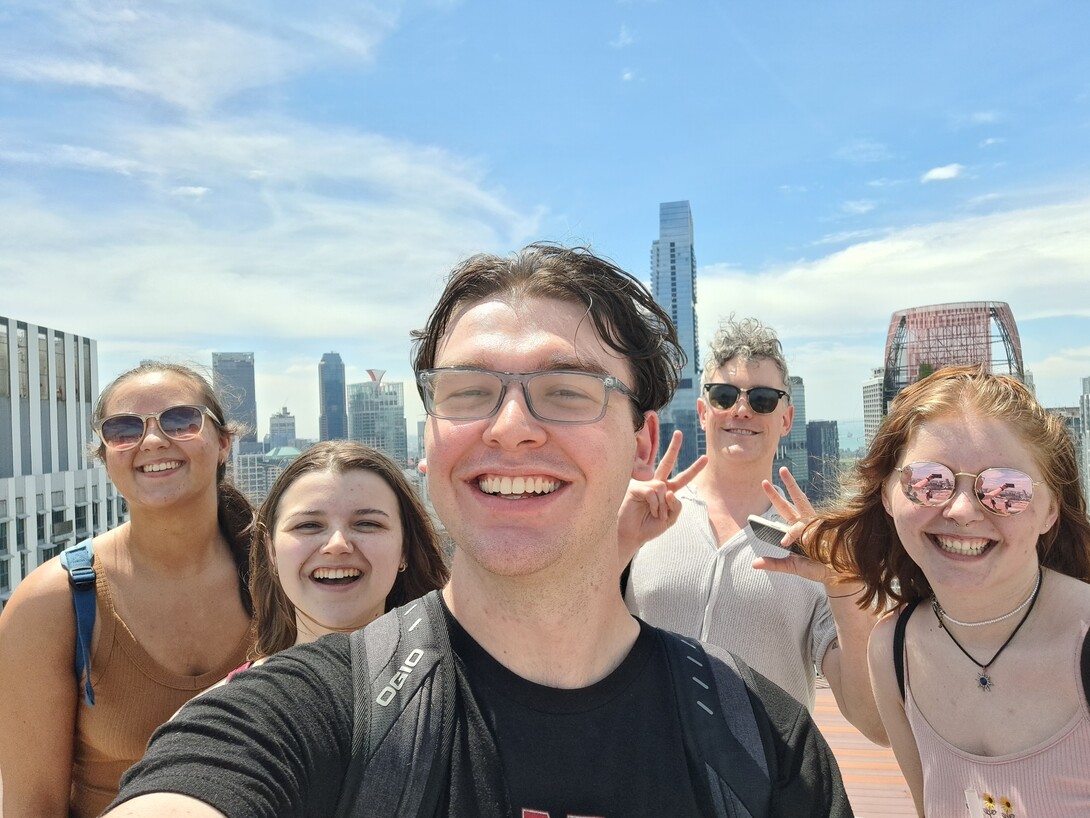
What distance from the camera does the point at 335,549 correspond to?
2055mm

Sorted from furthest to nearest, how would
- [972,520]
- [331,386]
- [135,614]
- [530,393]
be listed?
[331,386]
[135,614]
[972,520]
[530,393]

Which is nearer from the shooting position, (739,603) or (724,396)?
(739,603)

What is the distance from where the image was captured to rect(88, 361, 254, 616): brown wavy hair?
8.43 ft

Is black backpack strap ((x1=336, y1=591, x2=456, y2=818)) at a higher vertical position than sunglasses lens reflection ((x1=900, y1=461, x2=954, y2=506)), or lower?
lower

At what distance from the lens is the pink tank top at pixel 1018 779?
159 centimetres

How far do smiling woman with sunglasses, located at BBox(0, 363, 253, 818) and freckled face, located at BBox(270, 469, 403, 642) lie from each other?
443 mm

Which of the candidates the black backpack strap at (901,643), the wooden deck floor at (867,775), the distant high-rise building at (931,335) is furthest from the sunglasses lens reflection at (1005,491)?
the distant high-rise building at (931,335)

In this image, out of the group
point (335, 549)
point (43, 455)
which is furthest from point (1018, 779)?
point (43, 455)

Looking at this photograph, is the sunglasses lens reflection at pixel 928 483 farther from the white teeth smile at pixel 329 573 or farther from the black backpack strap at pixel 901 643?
the white teeth smile at pixel 329 573

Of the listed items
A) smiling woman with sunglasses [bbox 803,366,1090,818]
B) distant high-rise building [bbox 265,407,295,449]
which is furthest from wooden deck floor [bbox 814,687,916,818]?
distant high-rise building [bbox 265,407,295,449]

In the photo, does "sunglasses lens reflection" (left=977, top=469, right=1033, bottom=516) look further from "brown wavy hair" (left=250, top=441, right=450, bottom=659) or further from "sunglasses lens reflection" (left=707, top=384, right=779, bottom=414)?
"brown wavy hair" (left=250, top=441, right=450, bottom=659)

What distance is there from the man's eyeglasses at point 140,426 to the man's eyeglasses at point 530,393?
5.06ft

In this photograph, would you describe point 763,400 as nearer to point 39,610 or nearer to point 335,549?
point 335,549

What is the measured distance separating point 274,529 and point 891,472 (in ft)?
5.80
